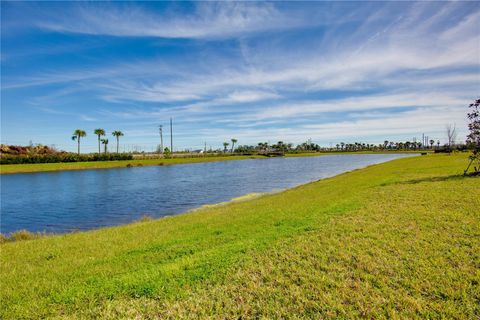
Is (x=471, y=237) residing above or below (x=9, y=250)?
above

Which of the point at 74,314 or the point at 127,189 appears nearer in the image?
the point at 74,314

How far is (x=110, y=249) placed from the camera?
27.4 feet

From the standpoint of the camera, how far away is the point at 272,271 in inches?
218

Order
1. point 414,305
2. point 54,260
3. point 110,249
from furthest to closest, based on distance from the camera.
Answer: point 110,249 < point 54,260 < point 414,305

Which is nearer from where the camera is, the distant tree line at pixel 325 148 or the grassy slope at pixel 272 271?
the grassy slope at pixel 272 271

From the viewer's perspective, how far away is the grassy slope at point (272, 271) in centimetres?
438

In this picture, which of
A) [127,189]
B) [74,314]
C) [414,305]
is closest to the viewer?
[414,305]

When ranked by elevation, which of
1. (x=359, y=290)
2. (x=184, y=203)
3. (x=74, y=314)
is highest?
(x=359, y=290)

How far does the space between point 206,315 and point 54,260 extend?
236 inches

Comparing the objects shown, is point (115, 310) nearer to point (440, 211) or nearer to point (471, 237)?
point (471, 237)

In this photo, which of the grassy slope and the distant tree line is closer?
the grassy slope

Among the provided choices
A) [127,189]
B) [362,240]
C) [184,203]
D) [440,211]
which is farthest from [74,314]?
[127,189]

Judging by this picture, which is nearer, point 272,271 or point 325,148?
point 272,271

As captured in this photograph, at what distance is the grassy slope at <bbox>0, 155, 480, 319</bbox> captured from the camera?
4375 millimetres
